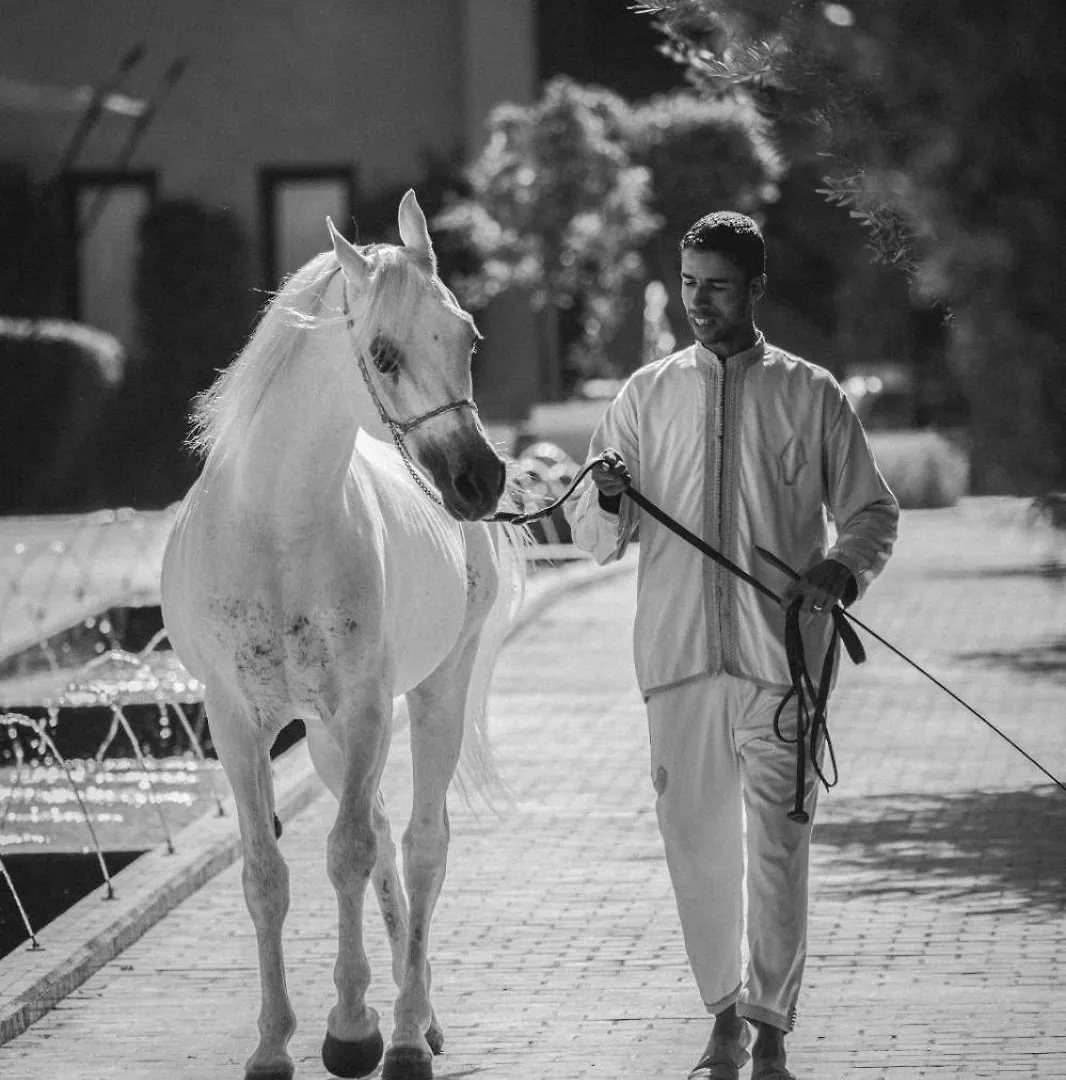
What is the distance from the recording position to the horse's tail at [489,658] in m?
7.03

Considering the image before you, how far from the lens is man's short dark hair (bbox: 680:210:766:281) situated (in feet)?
18.0

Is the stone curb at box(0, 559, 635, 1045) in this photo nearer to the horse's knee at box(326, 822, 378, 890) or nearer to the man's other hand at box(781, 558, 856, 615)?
the horse's knee at box(326, 822, 378, 890)

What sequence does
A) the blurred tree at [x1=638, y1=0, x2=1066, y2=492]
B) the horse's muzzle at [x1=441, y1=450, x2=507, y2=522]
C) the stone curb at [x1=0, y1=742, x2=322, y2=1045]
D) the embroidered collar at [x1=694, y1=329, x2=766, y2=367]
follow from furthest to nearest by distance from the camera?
the stone curb at [x1=0, y1=742, x2=322, y2=1045] → the embroidered collar at [x1=694, y1=329, x2=766, y2=367] → the horse's muzzle at [x1=441, y1=450, x2=507, y2=522] → the blurred tree at [x1=638, y1=0, x2=1066, y2=492]

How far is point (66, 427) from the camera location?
1113 inches

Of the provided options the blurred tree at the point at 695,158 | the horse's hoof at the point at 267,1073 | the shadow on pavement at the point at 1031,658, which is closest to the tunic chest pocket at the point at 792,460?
the horse's hoof at the point at 267,1073

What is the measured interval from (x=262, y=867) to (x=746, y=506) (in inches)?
60.1

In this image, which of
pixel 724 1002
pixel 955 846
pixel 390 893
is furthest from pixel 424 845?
pixel 955 846

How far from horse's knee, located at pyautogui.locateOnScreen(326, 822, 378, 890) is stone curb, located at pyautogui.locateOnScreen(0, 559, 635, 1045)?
1.25 metres

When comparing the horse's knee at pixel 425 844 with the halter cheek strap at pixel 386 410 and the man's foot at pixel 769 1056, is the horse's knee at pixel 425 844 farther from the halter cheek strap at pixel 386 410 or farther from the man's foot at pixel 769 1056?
the halter cheek strap at pixel 386 410

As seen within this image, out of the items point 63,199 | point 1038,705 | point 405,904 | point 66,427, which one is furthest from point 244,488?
point 63,199

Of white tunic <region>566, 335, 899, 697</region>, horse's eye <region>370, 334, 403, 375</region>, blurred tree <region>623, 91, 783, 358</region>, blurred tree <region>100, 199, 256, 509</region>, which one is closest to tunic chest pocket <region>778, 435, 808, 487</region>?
white tunic <region>566, 335, 899, 697</region>

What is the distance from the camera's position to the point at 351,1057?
5691 millimetres

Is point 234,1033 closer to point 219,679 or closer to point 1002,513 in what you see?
point 219,679

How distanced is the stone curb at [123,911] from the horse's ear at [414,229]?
97.9 inches
